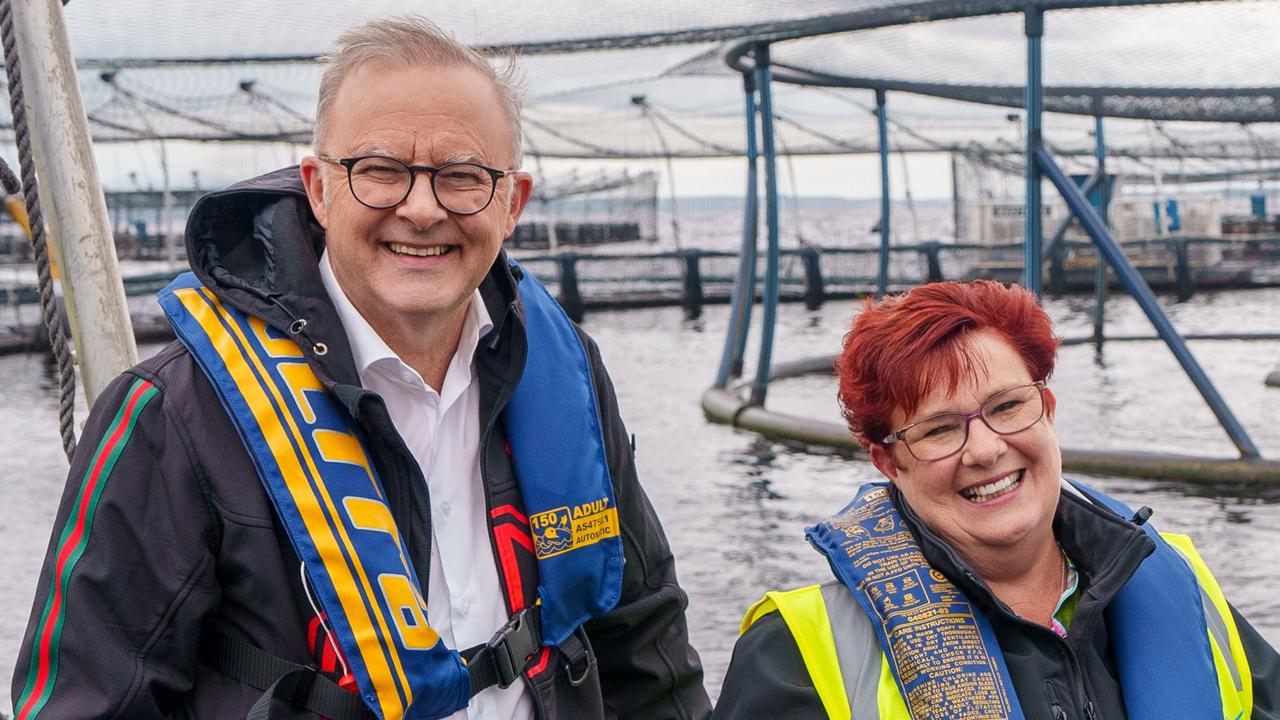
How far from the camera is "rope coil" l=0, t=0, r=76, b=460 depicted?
125 inches

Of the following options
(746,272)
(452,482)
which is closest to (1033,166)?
(746,272)

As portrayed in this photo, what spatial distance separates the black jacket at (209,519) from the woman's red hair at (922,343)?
2.04 feet

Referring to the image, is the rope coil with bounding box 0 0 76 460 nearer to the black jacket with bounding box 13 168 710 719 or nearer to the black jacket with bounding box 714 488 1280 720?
the black jacket with bounding box 13 168 710 719

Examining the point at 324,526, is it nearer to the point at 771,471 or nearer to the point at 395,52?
the point at 395,52

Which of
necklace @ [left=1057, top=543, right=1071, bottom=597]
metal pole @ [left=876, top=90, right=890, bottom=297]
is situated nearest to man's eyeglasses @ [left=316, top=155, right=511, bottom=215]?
necklace @ [left=1057, top=543, right=1071, bottom=597]

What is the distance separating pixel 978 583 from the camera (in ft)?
8.22

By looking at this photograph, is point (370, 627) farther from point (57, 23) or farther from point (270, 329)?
point (57, 23)

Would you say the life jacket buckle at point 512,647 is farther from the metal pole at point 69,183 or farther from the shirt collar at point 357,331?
the metal pole at point 69,183

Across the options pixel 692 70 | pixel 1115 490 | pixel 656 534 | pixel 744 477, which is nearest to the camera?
pixel 656 534

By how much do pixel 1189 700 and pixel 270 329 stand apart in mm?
1658

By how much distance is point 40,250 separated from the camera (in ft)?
10.9

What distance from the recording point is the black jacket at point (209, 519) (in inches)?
84.4

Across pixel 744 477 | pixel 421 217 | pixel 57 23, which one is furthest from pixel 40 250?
pixel 744 477

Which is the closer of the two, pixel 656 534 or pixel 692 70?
pixel 656 534
